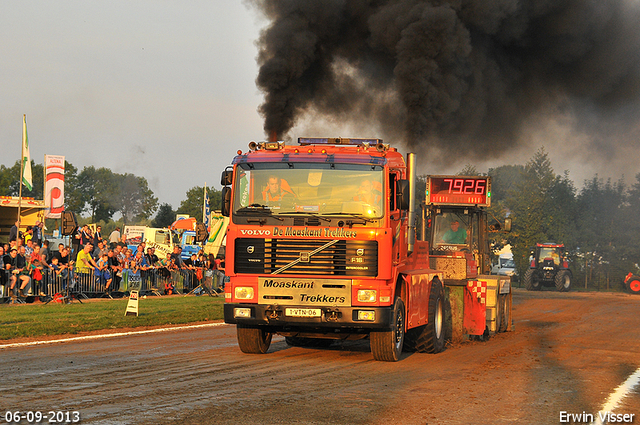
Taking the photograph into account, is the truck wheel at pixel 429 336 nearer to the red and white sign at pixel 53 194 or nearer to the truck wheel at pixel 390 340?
the truck wheel at pixel 390 340

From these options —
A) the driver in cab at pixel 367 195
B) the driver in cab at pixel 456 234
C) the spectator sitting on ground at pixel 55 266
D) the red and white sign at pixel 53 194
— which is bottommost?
the spectator sitting on ground at pixel 55 266

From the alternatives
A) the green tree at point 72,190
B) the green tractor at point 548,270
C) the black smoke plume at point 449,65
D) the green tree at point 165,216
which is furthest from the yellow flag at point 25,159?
the green tree at point 72,190

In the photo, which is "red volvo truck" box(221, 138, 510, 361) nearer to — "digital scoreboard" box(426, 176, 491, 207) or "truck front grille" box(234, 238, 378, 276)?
"truck front grille" box(234, 238, 378, 276)

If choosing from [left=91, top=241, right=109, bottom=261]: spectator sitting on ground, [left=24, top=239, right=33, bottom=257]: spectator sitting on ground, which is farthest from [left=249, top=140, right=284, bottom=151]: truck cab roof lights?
[left=91, top=241, right=109, bottom=261]: spectator sitting on ground

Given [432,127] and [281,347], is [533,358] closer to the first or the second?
[281,347]

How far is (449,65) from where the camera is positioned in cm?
1811

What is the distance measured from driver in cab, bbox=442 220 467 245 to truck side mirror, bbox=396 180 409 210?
7.95 metres

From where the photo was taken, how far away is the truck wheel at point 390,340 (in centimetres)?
1048

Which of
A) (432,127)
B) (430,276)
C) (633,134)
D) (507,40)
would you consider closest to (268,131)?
(432,127)

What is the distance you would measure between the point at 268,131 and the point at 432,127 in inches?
170

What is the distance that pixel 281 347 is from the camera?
1240 cm

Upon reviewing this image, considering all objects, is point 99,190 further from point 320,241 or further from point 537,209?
point 320,241

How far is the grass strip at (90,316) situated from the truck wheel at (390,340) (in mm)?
6224

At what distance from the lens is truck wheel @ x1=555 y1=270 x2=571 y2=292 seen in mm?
40625
